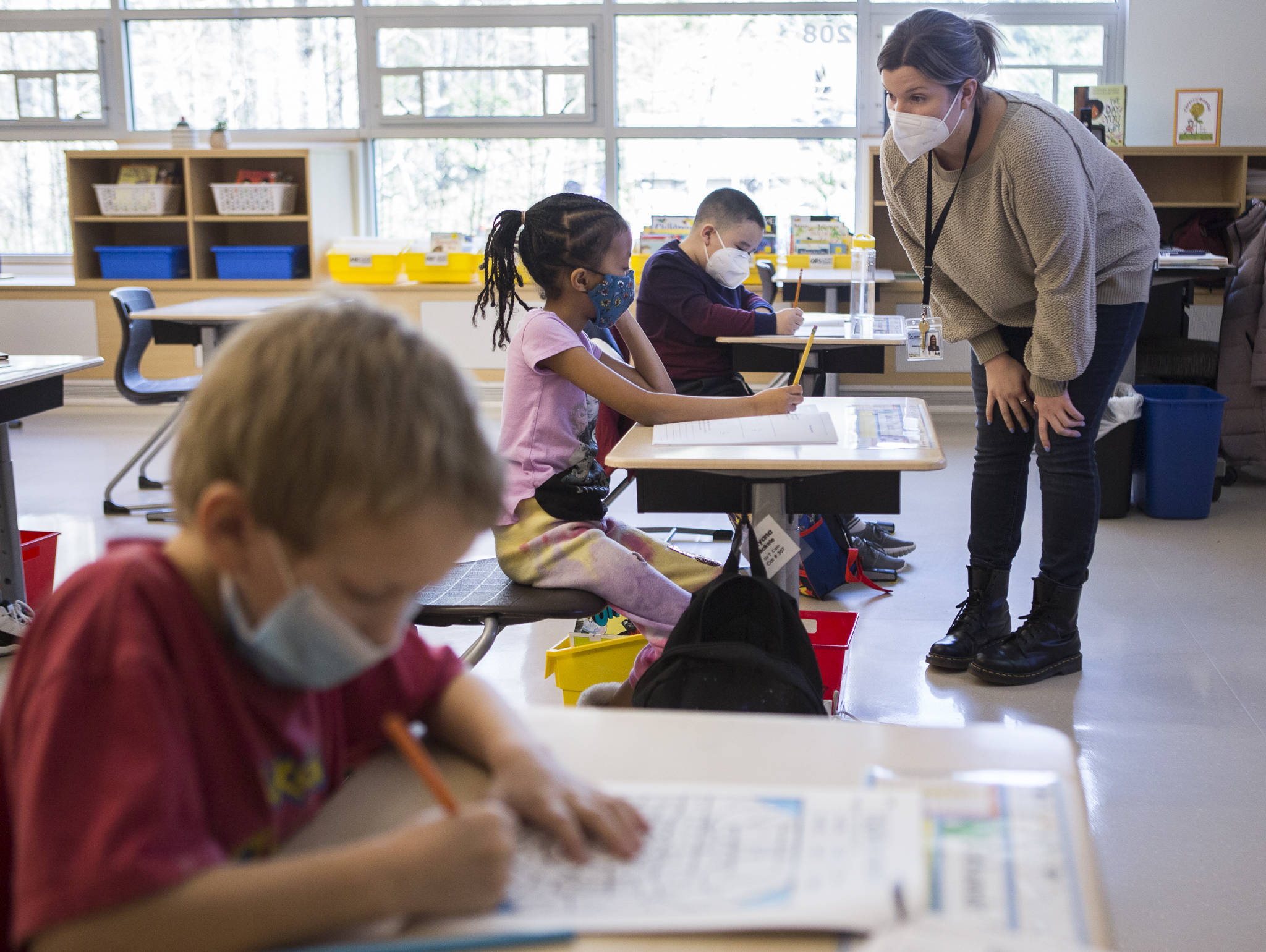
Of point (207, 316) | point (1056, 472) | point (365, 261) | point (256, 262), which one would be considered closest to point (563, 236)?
point (1056, 472)

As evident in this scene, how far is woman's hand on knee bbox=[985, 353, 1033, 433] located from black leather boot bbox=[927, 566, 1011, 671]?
36cm

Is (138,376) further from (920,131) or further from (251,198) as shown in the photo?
(920,131)

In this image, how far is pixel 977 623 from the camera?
8.43 ft

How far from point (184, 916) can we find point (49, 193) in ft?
22.3

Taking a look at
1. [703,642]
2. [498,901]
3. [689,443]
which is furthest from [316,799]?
[689,443]

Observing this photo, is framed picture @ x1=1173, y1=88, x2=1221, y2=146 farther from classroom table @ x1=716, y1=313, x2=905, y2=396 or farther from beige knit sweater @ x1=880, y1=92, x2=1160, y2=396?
beige knit sweater @ x1=880, y1=92, x2=1160, y2=396

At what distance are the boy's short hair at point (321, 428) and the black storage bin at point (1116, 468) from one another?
3.50 m

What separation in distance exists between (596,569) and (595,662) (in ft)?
1.21

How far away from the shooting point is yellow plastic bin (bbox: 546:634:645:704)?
2082mm

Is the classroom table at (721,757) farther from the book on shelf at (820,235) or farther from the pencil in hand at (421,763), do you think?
the book on shelf at (820,235)

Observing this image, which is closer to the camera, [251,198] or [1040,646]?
[1040,646]

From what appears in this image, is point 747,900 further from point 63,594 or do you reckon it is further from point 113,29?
point 113,29

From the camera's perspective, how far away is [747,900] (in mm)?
618

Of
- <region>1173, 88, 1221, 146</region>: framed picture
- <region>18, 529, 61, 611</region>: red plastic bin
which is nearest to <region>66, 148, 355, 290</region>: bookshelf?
<region>18, 529, 61, 611</region>: red plastic bin
